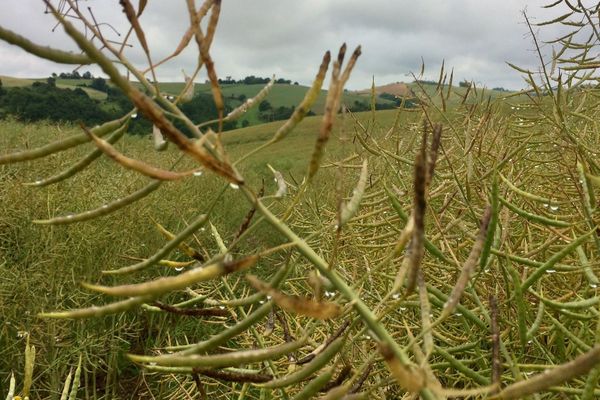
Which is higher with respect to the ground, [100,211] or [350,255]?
[100,211]

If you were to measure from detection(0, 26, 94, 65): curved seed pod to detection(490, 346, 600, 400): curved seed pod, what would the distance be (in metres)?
0.40

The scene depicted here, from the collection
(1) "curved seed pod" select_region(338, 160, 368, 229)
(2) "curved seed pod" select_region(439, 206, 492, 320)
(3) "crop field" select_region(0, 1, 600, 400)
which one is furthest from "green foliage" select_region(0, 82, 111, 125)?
(2) "curved seed pod" select_region(439, 206, 492, 320)

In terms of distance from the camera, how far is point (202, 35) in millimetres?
475

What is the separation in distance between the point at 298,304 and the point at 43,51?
30 centimetres

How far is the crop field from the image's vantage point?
45 centimetres

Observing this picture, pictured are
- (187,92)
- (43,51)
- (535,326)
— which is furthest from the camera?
(535,326)

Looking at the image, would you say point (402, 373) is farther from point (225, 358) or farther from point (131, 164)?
point (131, 164)

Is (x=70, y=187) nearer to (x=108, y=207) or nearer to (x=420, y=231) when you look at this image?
(x=108, y=207)

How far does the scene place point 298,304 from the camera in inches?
16.3

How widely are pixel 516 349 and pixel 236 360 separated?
34.4 inches

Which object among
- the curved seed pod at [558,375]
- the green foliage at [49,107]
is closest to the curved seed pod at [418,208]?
the curved seed pod at [558,375]

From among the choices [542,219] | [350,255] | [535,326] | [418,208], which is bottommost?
[350,255]

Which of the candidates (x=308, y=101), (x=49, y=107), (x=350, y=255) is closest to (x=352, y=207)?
(x=308, y=101)

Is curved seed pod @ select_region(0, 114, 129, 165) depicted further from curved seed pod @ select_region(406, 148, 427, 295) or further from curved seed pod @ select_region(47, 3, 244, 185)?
curved seed pod @ select_region(406, 148, 427, 295)
